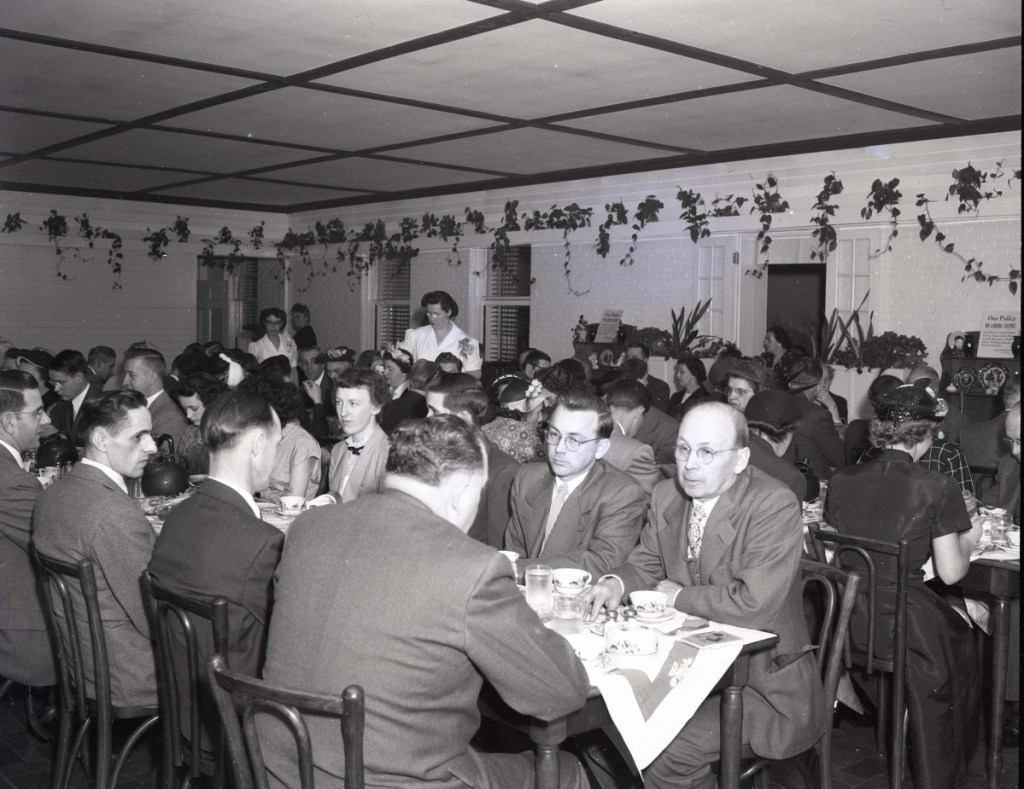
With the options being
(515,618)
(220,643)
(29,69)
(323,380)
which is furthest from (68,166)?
(515,618)

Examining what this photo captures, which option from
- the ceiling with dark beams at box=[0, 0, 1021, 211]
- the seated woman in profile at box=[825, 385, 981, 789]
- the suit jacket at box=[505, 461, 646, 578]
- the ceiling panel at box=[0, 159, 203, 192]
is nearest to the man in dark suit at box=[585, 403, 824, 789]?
the suit jacket at box=[505, 461, 646, 578]

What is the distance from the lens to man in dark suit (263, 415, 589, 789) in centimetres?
203

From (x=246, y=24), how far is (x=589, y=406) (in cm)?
277

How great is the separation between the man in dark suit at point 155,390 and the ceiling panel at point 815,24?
3.13 metres

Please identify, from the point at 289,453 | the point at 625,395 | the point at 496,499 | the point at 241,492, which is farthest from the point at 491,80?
the point at 241,492

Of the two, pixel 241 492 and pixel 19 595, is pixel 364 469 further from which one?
pixel 241 492

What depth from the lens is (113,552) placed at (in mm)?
3068

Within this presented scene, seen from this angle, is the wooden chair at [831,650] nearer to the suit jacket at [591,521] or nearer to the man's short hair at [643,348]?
the suit jacket at [591,521]

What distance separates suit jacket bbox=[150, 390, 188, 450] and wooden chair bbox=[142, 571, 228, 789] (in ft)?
9.82

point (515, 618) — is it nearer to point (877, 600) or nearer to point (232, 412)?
point (232, 412)

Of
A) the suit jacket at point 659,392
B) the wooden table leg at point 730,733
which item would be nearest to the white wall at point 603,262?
the suit jacket at point 659,392

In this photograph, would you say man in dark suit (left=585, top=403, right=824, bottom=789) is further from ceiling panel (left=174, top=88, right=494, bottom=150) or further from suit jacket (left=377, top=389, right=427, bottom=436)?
ceiling panel (left=174, top=88, right=494, bottom=150)

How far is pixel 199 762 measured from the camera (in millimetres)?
2814

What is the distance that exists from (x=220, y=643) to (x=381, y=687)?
65 centimetres
